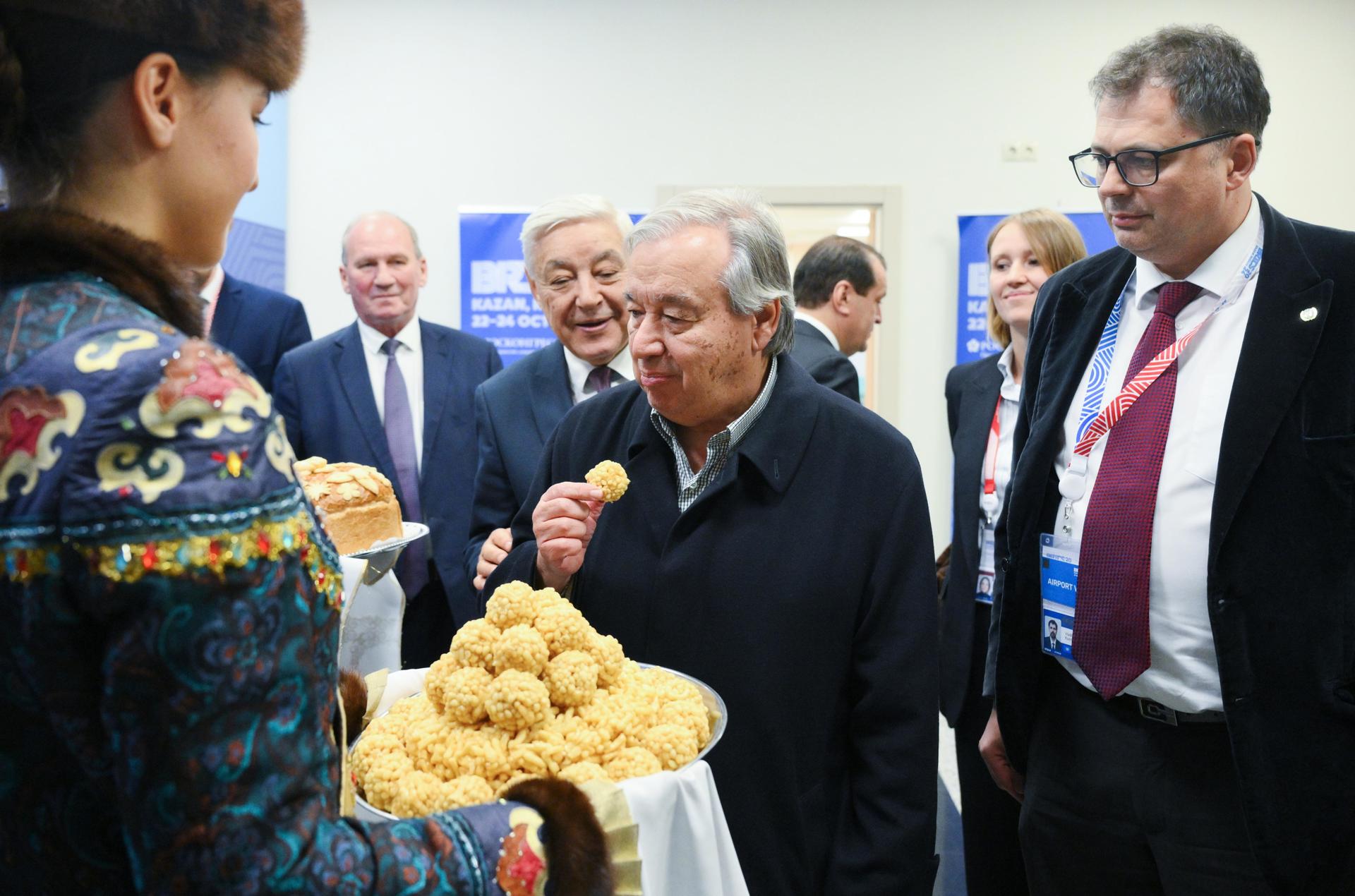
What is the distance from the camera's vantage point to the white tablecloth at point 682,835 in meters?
1.12

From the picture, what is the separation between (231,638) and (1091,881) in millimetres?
1830

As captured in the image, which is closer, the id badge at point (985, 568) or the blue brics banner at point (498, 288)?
the id badge at point (985, 568)

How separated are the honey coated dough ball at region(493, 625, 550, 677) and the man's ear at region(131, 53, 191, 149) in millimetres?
703

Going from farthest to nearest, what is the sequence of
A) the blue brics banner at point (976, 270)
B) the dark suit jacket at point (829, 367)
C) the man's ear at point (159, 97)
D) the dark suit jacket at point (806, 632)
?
1. the blue brics banner at point (976, 270)
2. the dark suit jacket at point (829, 367)
3. the dark suit jacket at point (806, 632)
4. the man's ear at point (159, 97)

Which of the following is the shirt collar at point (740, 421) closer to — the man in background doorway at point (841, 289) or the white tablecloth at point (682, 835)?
the white tablecloth at point (682, 835)

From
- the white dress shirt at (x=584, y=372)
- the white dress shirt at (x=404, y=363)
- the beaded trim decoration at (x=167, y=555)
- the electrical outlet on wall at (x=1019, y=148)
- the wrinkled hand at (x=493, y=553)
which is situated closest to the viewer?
the beaded trim decoration at (x=167, y=555)

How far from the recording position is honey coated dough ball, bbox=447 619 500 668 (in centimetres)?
130

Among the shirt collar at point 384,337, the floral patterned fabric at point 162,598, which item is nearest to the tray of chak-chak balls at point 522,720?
the floral patterned fabric at point 162,598

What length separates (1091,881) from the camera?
196 centimetres

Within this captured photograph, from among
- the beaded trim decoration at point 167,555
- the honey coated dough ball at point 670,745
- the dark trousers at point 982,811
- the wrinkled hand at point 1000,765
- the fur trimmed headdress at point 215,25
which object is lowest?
the dark trousers at point 982,811

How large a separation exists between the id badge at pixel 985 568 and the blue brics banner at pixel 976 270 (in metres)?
3.48

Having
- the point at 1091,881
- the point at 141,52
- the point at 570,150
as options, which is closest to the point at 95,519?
the point at 141,52

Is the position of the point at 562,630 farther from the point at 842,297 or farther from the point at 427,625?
the point at 842,297

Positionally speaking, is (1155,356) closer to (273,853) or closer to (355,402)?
(273,853)
